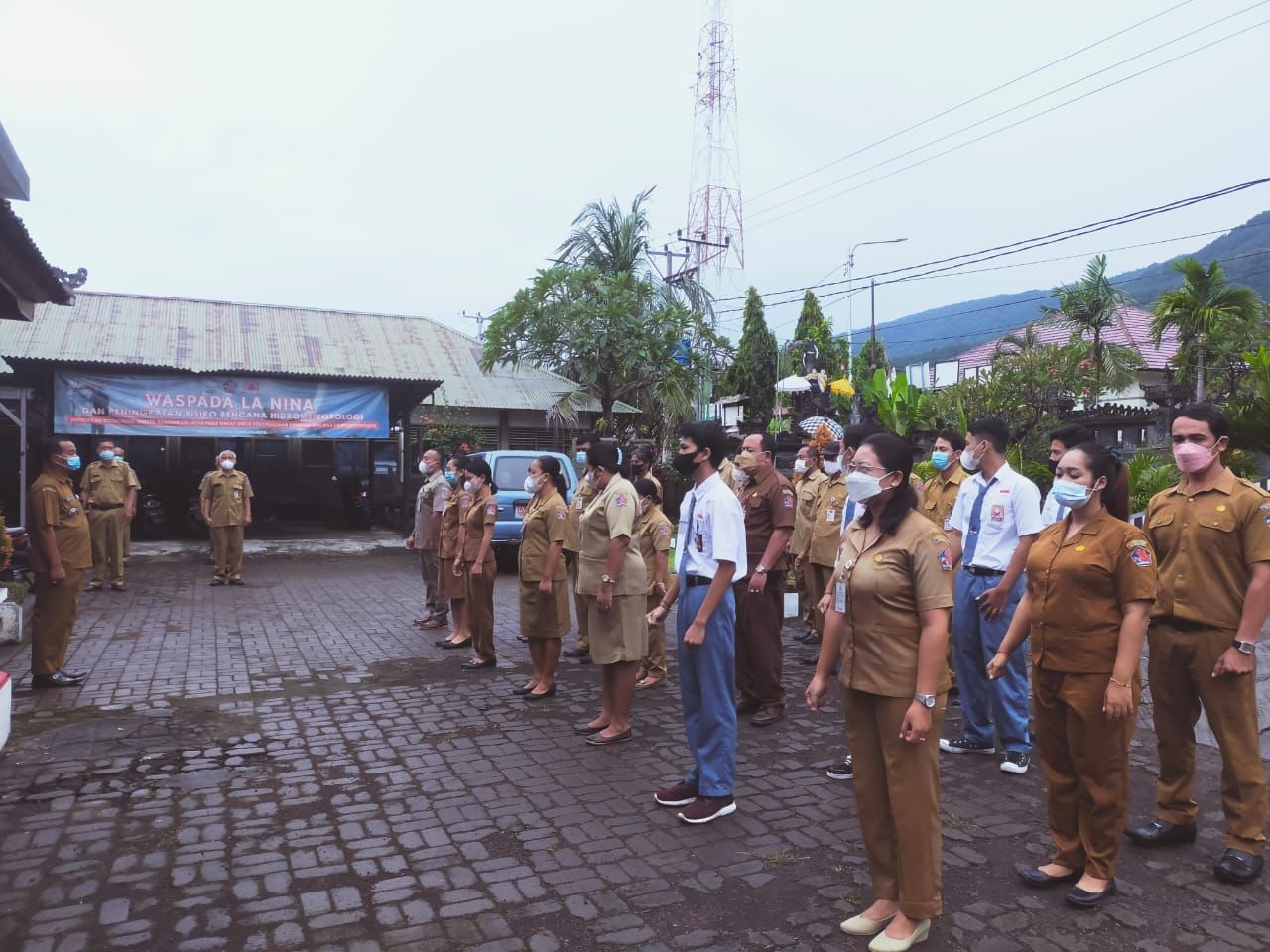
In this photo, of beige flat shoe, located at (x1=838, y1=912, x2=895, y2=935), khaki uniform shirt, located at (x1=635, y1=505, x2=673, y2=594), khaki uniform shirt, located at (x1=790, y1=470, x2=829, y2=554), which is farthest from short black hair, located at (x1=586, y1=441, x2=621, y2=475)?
beige flat shoe, located at (x1=838, y1=912, x2=895, y2=935)

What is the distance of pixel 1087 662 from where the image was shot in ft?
11.8

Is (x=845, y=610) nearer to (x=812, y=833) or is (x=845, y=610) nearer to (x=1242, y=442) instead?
(x=812, y=833)

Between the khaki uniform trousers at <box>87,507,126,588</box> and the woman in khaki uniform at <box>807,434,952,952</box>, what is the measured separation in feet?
36.4

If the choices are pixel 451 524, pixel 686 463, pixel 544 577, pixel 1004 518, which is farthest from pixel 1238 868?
pixel 451 524

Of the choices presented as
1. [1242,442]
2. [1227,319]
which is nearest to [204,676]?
[1242,442]

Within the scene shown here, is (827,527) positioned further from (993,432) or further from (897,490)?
(897,490)

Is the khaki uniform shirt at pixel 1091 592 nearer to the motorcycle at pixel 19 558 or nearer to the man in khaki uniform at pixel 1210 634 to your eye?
the man in khaki uniform at pixel 1210 634

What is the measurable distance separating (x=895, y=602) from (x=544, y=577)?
3.46 metres

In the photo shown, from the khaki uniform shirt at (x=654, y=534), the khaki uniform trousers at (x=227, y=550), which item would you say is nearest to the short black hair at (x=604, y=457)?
the khaki uniform shirt at (x=654, y=534)

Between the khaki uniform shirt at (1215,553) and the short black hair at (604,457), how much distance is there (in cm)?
306

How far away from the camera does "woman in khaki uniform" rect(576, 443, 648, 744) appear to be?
5488 millimetres

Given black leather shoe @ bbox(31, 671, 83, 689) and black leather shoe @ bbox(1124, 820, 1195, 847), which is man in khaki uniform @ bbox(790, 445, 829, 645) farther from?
black leather shoe @ bbox(31, 671, 83, 689)

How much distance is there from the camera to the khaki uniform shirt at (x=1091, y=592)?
11.6 ft

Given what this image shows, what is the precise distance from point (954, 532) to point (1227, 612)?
1.86 meters
